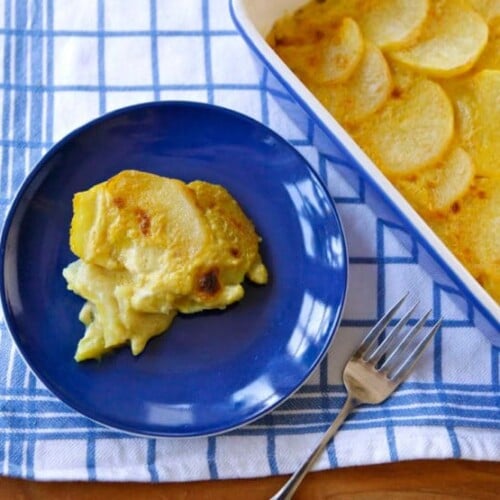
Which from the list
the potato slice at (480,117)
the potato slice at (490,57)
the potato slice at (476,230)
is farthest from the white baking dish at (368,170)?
the potato slice at (490,57)

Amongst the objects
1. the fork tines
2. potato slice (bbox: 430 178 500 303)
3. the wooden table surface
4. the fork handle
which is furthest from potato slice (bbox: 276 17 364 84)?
the wooden table surface

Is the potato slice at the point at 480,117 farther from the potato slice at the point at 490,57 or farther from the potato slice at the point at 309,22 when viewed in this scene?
the potato slice at the point at 309,22

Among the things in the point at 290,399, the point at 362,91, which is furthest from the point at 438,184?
the point at 290,399

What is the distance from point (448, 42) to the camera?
5.67 ft

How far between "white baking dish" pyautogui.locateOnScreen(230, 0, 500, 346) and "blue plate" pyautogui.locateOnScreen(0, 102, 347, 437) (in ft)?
0.37

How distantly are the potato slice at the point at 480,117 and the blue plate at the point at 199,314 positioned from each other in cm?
31

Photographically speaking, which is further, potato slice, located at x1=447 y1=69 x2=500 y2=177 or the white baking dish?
potato slice, located at x1=447 y1=69 x2=500 y2=177

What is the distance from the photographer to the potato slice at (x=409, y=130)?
1658 mm

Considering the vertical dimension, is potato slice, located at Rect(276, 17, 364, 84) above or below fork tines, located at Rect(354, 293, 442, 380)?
above

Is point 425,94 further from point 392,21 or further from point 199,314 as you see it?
point 199,314

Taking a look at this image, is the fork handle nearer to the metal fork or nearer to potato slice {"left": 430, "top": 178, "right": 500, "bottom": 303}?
the metal fork

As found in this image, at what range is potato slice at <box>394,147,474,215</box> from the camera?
5.39 ft

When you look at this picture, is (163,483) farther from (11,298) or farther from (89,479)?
(11,298)

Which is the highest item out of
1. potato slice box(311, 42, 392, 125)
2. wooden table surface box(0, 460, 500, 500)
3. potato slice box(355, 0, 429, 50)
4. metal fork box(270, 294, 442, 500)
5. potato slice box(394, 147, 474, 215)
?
potato slice box(355, 0, 429, 50)
